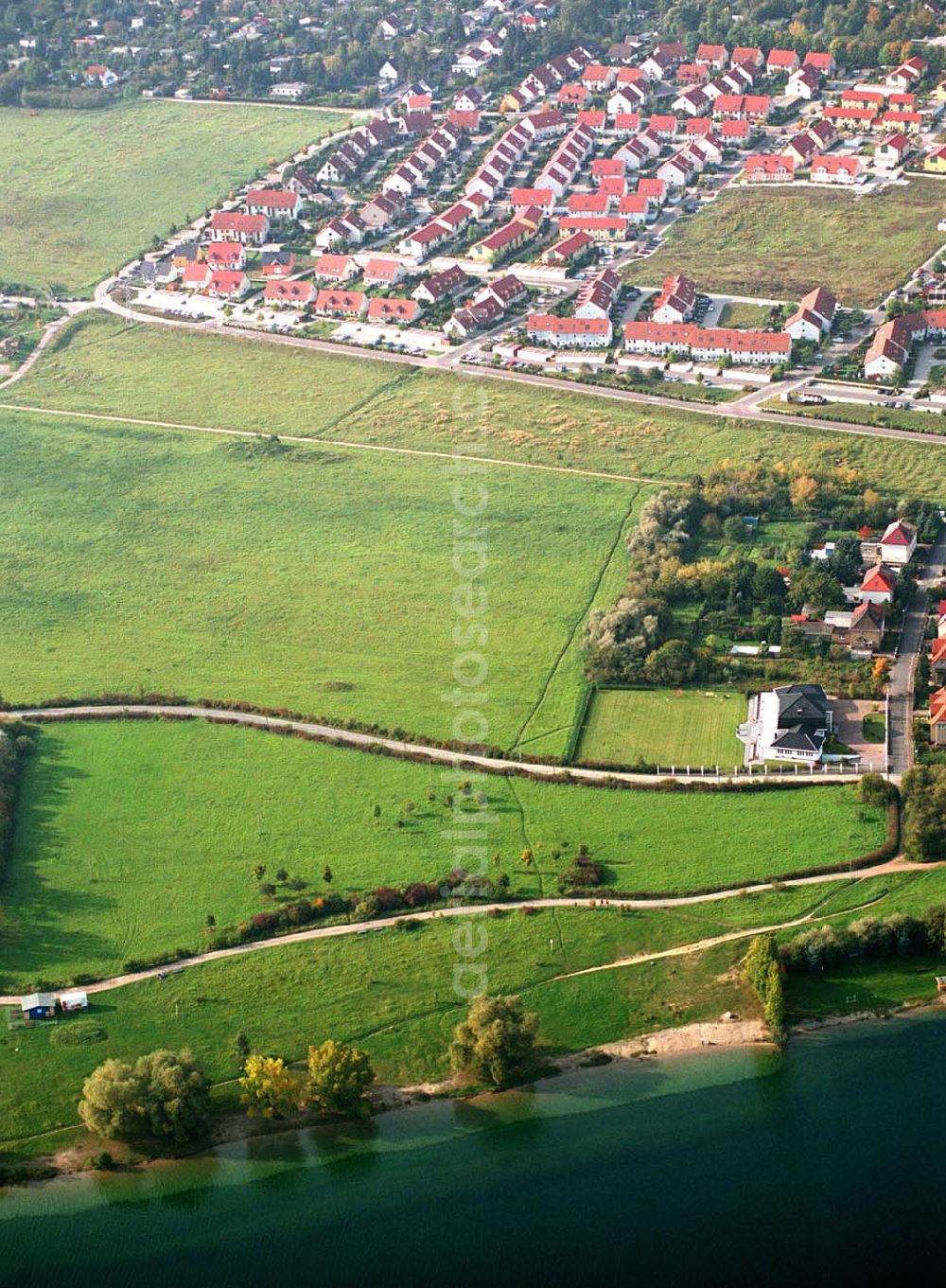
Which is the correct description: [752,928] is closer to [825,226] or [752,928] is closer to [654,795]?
[654,795]

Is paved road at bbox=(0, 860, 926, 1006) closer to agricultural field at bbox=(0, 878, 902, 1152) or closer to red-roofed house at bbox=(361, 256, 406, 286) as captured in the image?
agricultural field at bbox=(0, 878, 902, 1152)

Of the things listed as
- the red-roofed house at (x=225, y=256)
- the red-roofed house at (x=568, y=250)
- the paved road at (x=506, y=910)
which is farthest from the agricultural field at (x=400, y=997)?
the red-roofed house at (x=225, y=256)

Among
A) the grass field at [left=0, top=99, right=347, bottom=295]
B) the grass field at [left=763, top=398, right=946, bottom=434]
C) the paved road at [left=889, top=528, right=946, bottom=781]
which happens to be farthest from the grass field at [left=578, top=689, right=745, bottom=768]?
the grass field at [left=0, top=99, right=347, bottom=295]

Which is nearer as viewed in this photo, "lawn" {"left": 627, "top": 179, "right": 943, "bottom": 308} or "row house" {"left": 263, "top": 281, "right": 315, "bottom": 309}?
"lawn" {"left": 627, "top": 179, "right": 943, "bottom": 308}

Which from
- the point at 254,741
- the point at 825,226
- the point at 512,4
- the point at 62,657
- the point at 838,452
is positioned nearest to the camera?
the point at 254,741

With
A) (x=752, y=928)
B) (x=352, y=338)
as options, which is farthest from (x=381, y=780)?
(x=352, y=338)

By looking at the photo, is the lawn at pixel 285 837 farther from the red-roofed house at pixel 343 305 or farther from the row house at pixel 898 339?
the red-roofed house at pixel 343 305
